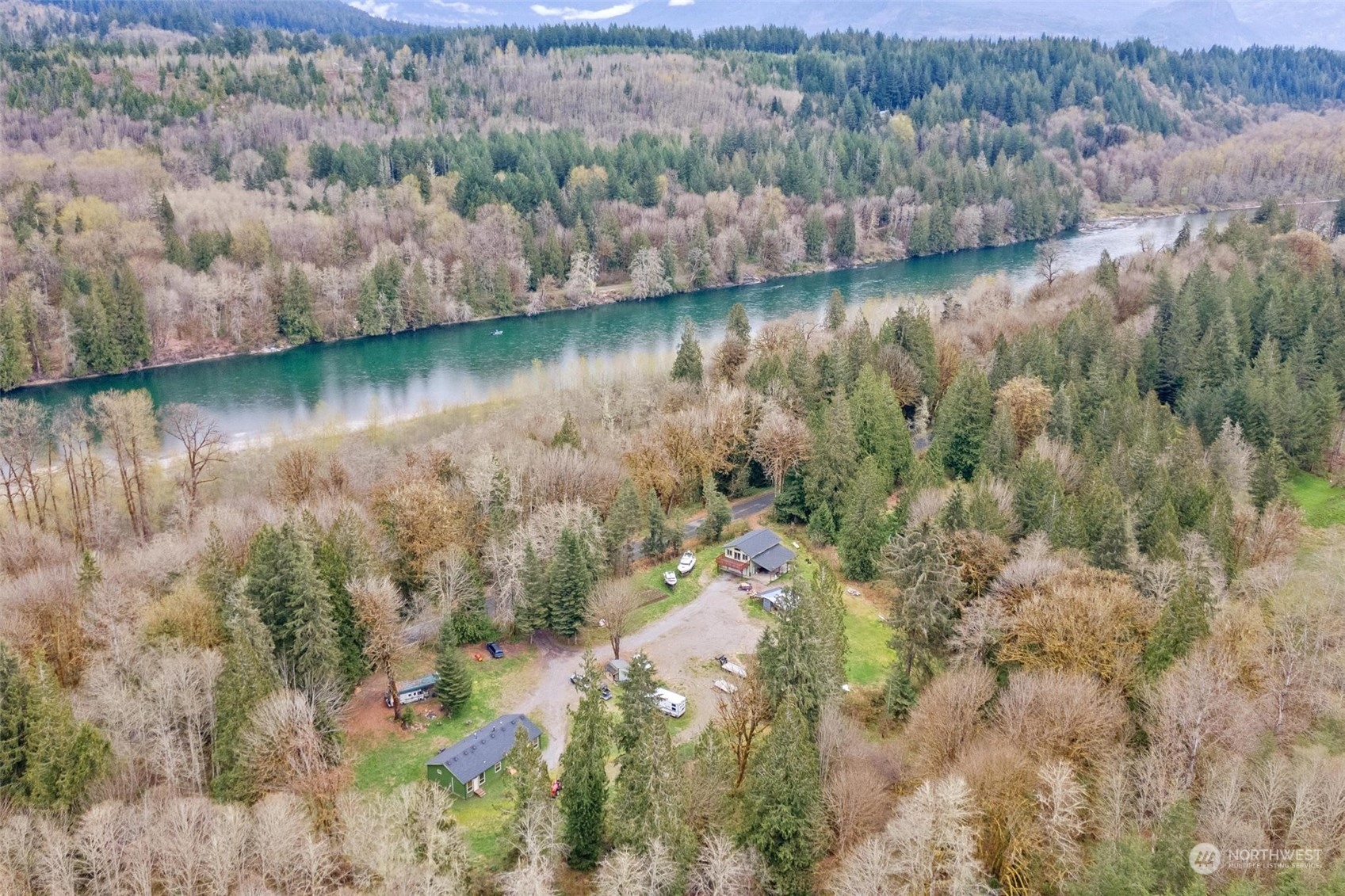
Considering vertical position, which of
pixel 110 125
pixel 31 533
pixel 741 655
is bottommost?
pixel 741 655

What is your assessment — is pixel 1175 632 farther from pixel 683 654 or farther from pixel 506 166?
pixel 506 166

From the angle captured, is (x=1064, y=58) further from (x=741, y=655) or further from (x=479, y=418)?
(x=741, y=655)

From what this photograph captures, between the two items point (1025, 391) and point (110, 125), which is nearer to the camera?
point (1025, 391)

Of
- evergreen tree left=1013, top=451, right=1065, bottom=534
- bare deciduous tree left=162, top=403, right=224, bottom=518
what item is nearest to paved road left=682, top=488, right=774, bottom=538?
evergreen tree left=1013, top=451, right=1065, bottom=534

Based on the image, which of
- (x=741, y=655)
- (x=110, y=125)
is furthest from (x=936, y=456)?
(x=110, y=125)

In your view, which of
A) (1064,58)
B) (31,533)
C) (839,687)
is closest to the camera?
(839,687)

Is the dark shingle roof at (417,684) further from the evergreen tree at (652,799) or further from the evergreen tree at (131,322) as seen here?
the evergreen tree at (131,322)
